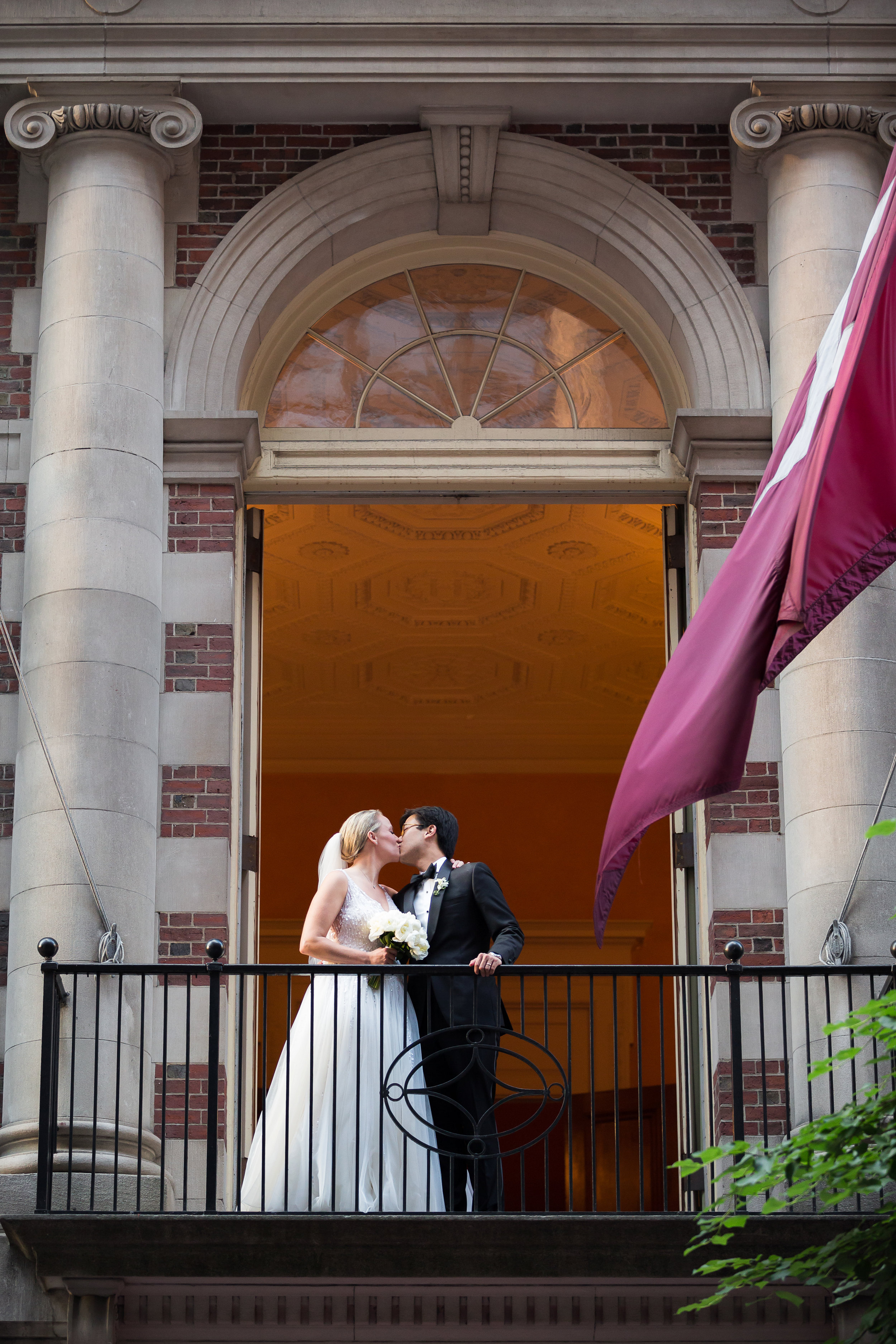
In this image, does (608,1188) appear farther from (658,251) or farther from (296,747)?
(658,251)

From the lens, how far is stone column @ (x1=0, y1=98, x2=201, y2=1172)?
32.1 ft

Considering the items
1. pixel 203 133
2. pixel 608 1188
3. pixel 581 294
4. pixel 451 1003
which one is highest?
pixel 203 133

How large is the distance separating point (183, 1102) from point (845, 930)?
3.24 meters

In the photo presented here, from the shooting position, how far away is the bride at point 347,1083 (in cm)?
886

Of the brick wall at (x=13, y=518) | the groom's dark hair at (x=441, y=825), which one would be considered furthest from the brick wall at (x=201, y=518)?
the groom's dark hair at (x=441, y=825)

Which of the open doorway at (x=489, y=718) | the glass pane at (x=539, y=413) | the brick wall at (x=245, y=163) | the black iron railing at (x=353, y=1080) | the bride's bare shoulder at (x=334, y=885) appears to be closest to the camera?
the black iron railing at (x=353, y=1080)

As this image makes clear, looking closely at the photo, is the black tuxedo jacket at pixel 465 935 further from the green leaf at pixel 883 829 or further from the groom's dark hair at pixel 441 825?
the green leaf at pixel 883 829

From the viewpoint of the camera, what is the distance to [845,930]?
32.3 ft

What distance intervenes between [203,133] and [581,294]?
2.33 m

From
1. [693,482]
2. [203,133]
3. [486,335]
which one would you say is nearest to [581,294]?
[486,335]

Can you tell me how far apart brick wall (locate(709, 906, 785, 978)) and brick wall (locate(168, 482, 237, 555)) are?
3200mm

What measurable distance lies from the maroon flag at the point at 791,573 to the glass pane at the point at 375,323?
4107mm

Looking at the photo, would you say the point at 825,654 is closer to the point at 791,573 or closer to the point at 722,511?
the point at 722,511

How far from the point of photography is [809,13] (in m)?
11.5
